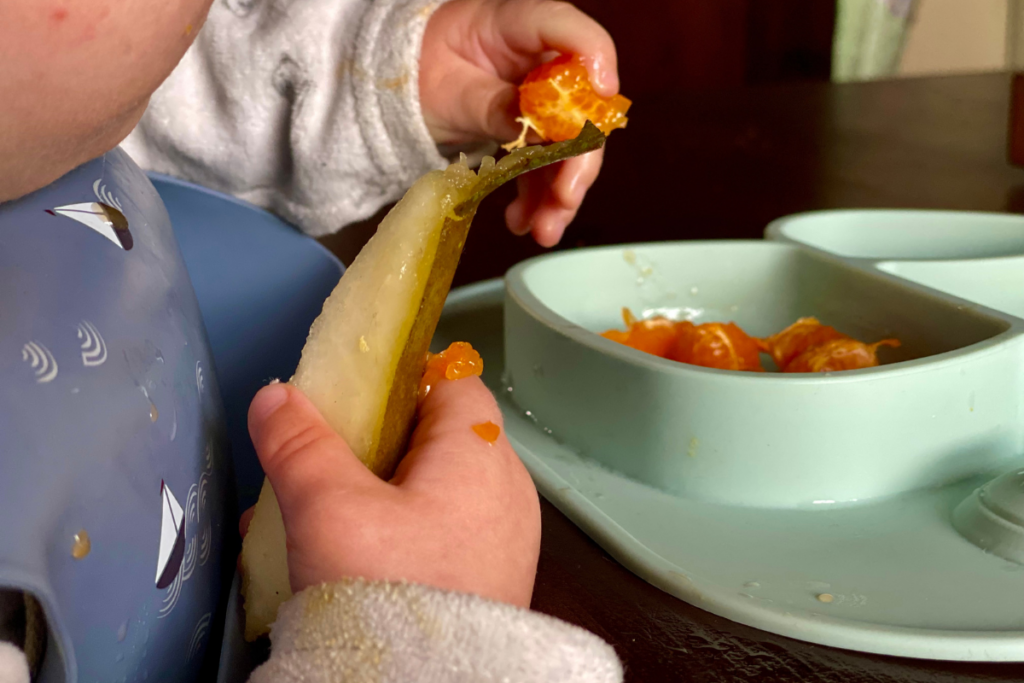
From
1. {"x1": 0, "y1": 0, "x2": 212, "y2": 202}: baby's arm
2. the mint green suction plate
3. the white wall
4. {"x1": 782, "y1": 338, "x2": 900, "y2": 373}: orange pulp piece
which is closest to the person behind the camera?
{"x1": 0, "y1": 0, "x2": 212, "y2": 202}: baby's arm

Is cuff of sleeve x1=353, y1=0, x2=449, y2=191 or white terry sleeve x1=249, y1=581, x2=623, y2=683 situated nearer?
white terry sleeve x1=249, y1=581, x2=623, y2=683

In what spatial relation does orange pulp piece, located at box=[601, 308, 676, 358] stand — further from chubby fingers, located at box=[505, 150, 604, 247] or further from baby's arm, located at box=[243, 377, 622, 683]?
baby's arm, located at box=[243, 377, 622, 683]

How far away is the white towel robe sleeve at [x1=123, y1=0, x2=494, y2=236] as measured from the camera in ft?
1.91

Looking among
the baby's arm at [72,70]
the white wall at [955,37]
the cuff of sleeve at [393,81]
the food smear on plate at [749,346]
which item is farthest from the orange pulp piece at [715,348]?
the white wall at [955,37]

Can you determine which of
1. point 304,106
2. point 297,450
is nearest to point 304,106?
point 304,106

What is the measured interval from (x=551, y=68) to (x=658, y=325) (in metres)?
0.17

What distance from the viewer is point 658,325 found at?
1.83 ft

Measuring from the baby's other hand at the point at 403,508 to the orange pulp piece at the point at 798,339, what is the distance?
278 millimetres

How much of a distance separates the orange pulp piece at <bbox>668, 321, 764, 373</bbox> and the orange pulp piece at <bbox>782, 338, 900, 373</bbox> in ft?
0.10

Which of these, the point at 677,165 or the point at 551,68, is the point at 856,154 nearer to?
the point at 677,165

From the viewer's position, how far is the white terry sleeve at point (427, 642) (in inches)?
9.9

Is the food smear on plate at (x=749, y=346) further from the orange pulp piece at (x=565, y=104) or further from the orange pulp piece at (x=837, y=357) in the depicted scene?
the orange pulp piece at (x=565, y=104)

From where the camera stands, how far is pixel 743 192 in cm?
96

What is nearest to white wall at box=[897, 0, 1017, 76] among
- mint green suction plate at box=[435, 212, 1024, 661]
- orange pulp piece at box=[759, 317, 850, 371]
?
orange pulp piece at box=[759, 317, 850, 371]
